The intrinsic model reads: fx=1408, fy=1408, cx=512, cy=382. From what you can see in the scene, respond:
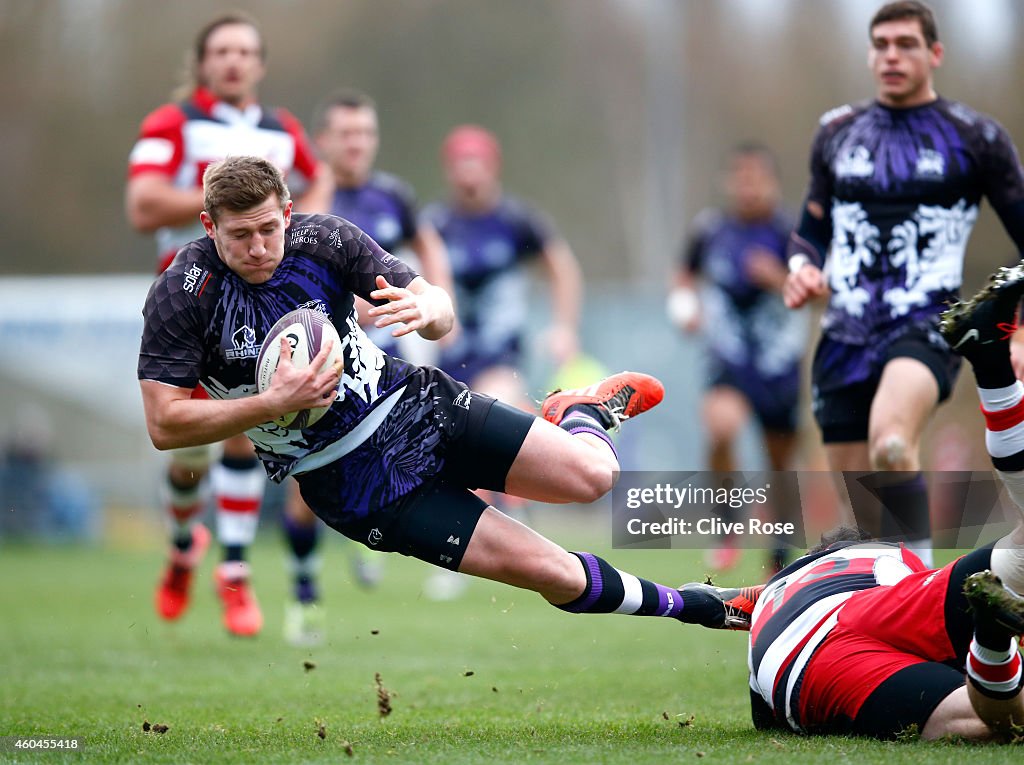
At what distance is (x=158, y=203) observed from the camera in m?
6.92

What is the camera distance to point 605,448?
491 centimetres

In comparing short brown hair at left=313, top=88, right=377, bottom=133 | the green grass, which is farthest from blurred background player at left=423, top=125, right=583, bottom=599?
the green grass

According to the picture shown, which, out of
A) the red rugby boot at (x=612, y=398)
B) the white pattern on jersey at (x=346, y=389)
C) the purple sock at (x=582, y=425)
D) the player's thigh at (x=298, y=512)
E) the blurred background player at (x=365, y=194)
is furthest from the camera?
the blurred background player at (x=365, y=194)

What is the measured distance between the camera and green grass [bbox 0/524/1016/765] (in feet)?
13.9

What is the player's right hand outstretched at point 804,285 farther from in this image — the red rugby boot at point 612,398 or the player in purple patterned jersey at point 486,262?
the player in purple patterned jersey at point 486,262

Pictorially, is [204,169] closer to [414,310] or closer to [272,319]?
[272,319]

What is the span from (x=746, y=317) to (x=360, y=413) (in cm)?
583

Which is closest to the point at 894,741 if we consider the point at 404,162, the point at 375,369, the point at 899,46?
the point at 375,369

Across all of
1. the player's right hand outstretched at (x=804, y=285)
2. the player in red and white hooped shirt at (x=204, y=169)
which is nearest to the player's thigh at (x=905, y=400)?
the player's right hand outstretched at (x=804, y=285)

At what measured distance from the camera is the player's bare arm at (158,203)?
6875mm

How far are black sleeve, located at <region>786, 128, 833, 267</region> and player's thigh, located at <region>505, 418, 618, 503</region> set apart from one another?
1.93 meters

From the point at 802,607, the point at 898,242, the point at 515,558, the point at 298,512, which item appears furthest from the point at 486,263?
the point at 802,607

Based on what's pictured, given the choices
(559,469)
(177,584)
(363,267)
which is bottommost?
(177,584)
